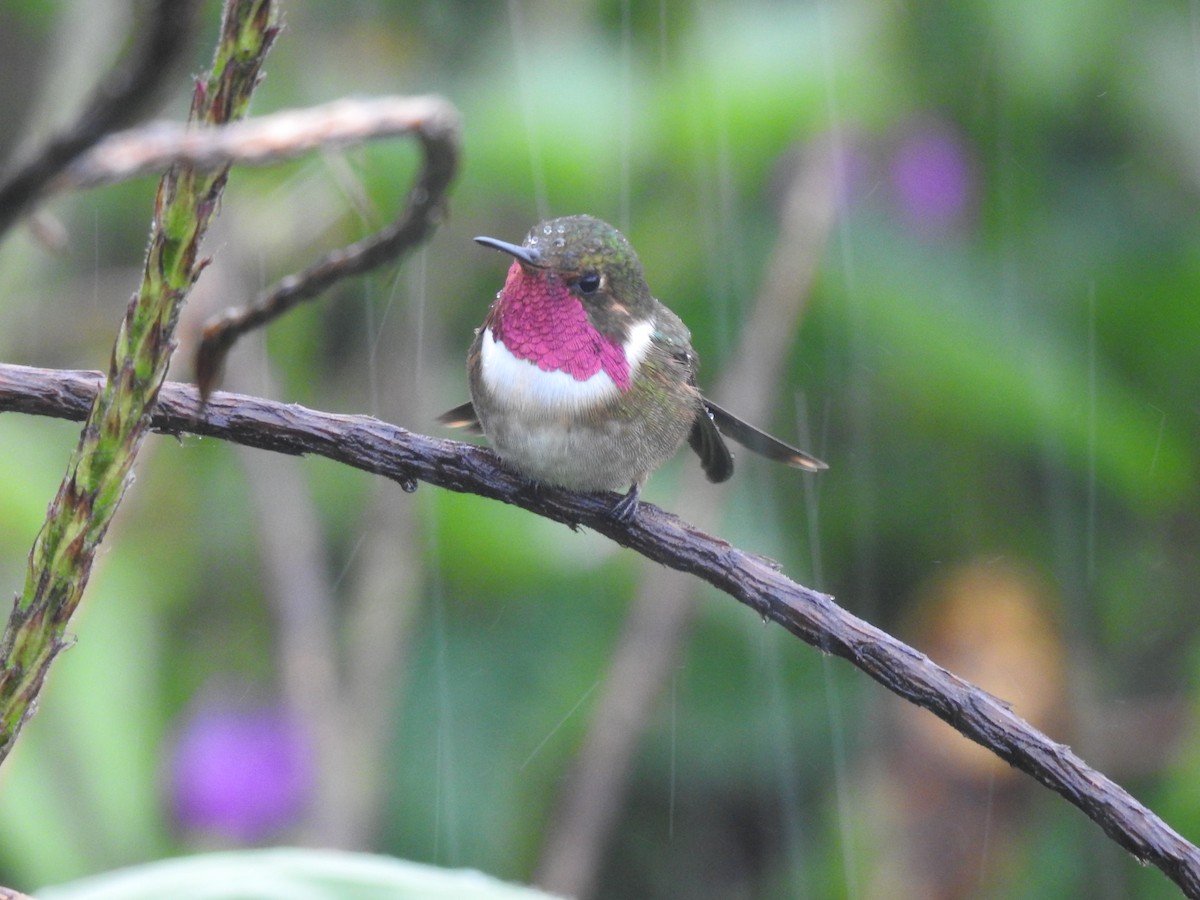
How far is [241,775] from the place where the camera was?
3.61 meters

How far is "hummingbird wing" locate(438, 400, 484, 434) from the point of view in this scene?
97.7 inches

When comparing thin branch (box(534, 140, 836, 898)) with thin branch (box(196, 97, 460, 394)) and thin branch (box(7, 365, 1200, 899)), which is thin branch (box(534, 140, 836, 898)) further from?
thin branch (box(196, 97, 460, 394))

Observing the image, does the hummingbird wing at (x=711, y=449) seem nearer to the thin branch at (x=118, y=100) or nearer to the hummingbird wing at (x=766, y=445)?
the hummingbird wing at (x=766, y=445)

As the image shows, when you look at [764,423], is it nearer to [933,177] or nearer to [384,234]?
[933,177]

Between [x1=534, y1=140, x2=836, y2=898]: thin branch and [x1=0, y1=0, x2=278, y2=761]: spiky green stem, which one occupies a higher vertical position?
[x1=0, y1=0, x2=278, y2=761]: spiky green stem

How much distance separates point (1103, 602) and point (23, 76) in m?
4.67

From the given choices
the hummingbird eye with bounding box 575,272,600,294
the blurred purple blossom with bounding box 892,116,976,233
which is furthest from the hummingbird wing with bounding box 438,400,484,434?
the blurred purple blossom with bounding box 892,116,976,233

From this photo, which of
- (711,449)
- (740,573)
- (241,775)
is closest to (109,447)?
(740,573)

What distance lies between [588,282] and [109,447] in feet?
5.29

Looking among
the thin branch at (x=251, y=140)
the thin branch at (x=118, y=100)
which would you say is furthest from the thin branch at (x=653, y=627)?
the thin branch at (x=118, y=100)

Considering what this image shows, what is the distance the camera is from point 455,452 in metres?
1.50

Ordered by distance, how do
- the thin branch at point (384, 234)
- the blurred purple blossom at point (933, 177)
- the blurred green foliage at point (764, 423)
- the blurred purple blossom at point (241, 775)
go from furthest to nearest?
1. the blurred purple blossom at point (933, 177)
2. the blurred green foliage at point (764, 423)
3. the blurred purple blossom at point (241, 775)
4. the thin branch at point (384, 234)

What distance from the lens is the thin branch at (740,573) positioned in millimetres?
1026

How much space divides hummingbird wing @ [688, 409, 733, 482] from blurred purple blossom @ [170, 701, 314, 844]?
163cm
